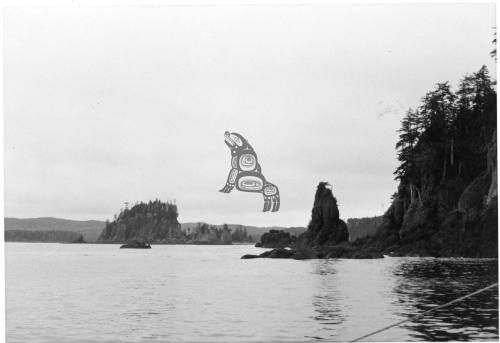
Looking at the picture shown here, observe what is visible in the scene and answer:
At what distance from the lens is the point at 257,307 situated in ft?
92.3

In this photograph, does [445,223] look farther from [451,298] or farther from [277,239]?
[451,298]

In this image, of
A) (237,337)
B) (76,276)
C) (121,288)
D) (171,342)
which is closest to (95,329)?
(171,342)

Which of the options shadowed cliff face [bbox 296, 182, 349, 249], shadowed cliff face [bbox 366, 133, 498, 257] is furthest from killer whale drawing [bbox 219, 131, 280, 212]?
shadowed cliff face [bbox 296, 182, 349, 249]

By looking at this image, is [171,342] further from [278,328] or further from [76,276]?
[76,276]

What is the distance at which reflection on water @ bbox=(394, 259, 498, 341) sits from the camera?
19422mm

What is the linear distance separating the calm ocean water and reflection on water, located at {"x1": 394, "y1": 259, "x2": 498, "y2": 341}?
1.6 inches

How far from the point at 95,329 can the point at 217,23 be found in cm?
1196

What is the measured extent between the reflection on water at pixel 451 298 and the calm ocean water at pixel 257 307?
41mm

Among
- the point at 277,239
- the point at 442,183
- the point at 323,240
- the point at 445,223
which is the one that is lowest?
the point at 277,239

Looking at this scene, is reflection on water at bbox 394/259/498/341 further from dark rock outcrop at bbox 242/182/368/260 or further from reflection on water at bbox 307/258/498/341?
dark rock outcrop at bbox 242/182/368/260

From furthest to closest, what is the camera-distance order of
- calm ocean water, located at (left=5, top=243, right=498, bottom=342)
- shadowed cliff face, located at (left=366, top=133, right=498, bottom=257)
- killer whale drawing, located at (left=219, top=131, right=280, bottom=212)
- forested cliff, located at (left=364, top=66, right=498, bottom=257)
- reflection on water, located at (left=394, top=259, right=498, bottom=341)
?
forested cliff, located at (left=364, top=66, right=498, bottom=257) < shadowed cliff face, located at (left=366, top=133, right=498, bottom=257) < killer whale drawing, located at (left=219, top=131, right=280, bottom=212) < calm ocean water, located at (left=5, top=243, right=498, bottom=342) < reflection on water, located at (left=394, top=259, right=498, bottom=341)

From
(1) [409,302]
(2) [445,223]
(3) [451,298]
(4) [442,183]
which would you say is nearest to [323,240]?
(4) [442,183]

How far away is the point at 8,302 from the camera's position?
31.0 m

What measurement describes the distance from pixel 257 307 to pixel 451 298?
8.94 m
